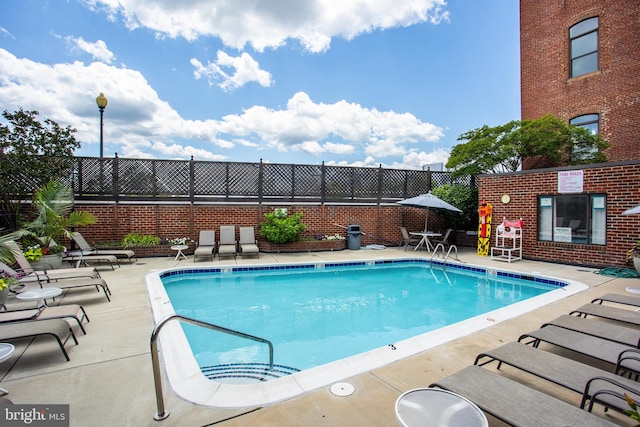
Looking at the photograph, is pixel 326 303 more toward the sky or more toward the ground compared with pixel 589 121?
more toward the ground

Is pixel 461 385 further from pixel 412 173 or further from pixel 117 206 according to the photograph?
pixel 412 173

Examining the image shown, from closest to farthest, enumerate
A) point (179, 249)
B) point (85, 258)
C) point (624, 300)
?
1. point (624, 300)
2. point (85, 258)
3. point (179, 249)

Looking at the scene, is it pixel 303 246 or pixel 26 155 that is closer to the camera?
pixel 26 155

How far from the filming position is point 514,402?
199 centimetres

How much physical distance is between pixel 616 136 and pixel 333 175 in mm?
10530

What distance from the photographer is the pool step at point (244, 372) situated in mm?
3268

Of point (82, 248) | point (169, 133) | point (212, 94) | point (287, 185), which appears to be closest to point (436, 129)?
point (287, 185)

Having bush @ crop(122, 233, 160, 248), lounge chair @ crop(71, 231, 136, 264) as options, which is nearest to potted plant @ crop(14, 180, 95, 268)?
lounge chair @ crop(71, 231, 136, 264)

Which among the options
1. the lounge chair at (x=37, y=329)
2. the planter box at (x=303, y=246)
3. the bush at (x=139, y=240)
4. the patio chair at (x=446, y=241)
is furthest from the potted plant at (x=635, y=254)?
the bush at (x=139, y=240)

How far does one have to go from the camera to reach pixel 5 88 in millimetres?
8250

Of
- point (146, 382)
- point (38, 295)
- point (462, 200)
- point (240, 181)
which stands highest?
point (240, 181)

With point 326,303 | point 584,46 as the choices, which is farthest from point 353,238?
point 584,46

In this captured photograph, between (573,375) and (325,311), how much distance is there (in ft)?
12.7

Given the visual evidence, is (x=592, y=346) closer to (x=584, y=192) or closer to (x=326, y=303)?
(x=326, y=303)
